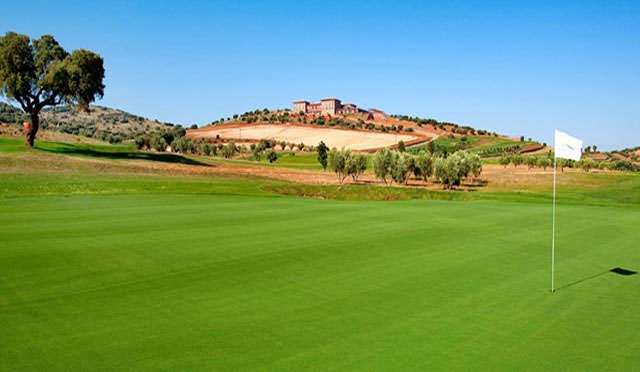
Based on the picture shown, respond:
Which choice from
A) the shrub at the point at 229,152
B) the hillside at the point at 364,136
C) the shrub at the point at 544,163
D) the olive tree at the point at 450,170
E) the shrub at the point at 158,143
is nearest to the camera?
the olive tree at the point at 450,170

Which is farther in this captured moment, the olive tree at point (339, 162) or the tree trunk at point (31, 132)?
the olive tree at point (339, 162)

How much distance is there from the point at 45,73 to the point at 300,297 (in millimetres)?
56717

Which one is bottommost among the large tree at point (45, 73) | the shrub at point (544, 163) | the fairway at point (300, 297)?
the fairway at point (300, 297)

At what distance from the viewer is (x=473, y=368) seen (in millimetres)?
8469

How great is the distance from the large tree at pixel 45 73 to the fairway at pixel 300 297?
123 feet

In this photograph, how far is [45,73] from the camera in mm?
56094

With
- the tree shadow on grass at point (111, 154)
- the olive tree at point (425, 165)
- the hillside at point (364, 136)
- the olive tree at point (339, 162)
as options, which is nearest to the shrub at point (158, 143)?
the tree shadow on grass at point (111, 154)

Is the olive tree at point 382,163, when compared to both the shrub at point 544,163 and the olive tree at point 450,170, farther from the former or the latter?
the shrub at point 544,163

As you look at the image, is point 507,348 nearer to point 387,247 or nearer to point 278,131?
point 387,247

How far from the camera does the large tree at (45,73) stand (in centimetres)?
5312

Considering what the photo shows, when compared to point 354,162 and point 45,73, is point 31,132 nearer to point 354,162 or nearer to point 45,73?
point 45,73

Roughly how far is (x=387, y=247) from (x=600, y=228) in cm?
1471

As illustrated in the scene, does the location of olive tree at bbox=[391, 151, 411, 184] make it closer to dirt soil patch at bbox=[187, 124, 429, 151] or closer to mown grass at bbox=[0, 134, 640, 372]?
mown grass at bbox=[0, 134, 640, 372]

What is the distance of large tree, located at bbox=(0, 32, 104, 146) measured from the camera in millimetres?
53125
